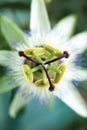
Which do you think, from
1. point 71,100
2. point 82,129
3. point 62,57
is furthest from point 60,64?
point 82,129

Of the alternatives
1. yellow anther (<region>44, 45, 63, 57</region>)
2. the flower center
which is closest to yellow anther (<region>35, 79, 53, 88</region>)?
the flower center

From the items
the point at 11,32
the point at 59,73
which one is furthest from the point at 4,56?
the point at 59,73

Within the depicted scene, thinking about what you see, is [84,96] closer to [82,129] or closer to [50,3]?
[82,129]

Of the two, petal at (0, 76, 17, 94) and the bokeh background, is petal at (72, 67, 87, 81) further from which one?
petal at (0, 76, 17, 94)

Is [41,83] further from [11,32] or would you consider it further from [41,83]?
[11,32]

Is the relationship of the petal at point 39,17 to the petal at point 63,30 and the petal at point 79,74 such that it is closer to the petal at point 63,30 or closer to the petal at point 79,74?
the petal at point 63,30
